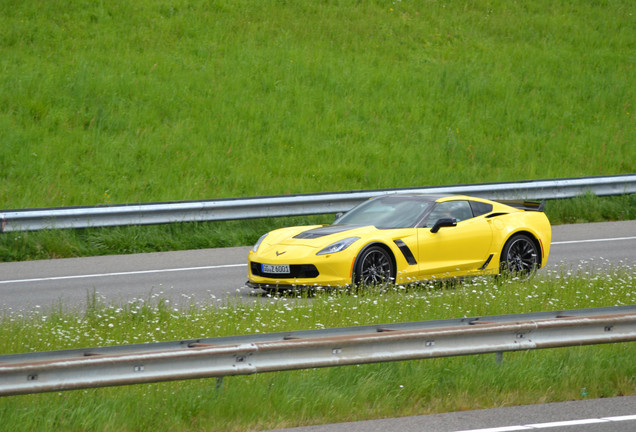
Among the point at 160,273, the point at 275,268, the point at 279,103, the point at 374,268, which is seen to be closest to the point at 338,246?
Answer: the point at 374,268

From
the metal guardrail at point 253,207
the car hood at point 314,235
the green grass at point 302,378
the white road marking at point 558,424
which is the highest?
the metal guardrail at point 253,207

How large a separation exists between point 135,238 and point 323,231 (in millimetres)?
5075

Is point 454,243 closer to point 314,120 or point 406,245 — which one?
point 406,245

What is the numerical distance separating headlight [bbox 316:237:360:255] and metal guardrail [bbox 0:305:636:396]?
3.66 meters

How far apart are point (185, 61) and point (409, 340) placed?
1918cm

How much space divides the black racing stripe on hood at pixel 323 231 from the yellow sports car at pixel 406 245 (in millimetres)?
15

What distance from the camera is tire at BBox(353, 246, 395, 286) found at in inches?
396

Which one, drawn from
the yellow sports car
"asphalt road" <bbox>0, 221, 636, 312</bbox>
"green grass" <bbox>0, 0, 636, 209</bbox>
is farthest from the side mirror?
"green grass" <bbox>0, 0, 636, 209</bbox>

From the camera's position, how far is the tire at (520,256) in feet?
36.5

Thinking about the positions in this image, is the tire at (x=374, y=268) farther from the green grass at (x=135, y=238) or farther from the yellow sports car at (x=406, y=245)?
the green grass at (x=135, y=238)

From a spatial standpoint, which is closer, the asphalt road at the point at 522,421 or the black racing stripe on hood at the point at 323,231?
the asphalt road at the point at 522,421

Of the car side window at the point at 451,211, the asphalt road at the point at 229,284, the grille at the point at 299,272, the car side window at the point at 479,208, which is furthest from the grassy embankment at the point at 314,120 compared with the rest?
the car side window at the point at 479,208

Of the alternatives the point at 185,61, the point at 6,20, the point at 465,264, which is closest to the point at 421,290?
the point at 465,264

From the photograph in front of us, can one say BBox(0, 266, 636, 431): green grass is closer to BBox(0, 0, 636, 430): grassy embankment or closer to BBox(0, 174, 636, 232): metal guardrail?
BBox(0, 0, 636, 430): grassy embankment
